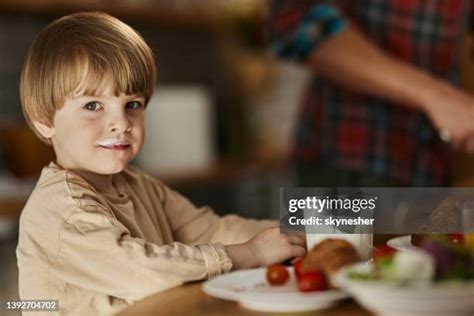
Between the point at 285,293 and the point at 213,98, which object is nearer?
the point at 285,293

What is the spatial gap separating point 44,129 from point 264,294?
223 millimetres

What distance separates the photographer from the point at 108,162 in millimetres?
604

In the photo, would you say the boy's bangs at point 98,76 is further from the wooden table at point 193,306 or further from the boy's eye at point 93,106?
the wooden table at point 193,306

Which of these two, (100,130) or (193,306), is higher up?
(100,130)

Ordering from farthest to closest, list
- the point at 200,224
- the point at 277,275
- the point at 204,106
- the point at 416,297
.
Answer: the point at 204,106 → the point at 200,224 → the point at 277,275 → the point at 416,297

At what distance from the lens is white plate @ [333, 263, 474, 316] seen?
0.44m

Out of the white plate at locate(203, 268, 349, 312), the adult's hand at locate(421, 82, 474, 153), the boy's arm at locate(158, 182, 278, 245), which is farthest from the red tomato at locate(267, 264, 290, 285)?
the adult's hand at locate(421, 82, 474, 153)

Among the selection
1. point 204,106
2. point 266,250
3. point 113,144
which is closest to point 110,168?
point 113,144

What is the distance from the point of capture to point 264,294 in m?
0.51

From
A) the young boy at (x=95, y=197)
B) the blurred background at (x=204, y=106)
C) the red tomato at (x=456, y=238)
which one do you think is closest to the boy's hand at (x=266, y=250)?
the young boy at (x=95, y=197)

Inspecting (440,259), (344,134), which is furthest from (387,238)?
(344,134)

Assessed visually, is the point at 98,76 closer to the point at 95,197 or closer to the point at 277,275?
the point at 95,197

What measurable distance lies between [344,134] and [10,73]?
96 cm

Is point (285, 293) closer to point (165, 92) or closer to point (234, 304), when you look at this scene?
point (234, 304)
